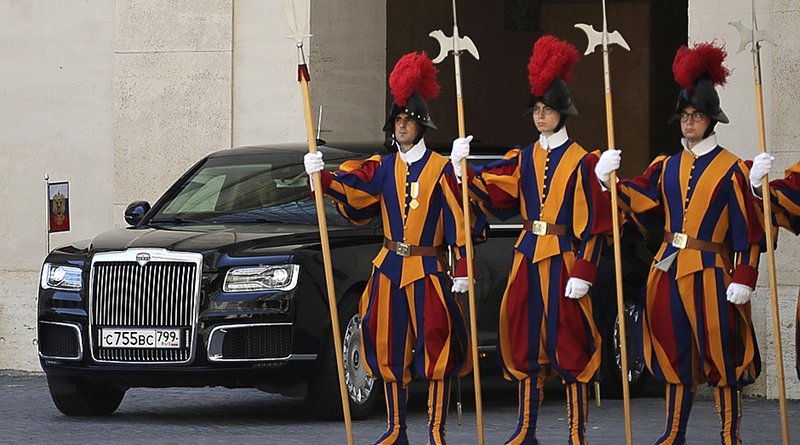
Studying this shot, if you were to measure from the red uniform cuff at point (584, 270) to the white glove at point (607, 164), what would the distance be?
434 mm

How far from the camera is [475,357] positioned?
377 inches

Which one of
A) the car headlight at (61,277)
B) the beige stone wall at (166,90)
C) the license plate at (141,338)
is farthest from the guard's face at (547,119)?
the beige stone wall at (166,90)

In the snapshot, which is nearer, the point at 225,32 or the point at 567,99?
the point at 567,99

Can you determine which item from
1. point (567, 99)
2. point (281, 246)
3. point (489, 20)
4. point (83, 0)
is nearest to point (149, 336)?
point (281, 246)

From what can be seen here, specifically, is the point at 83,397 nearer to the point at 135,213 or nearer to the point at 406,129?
the point at 135,213

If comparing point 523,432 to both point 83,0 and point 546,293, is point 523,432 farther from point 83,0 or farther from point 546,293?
point 83,0

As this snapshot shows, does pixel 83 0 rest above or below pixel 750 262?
above

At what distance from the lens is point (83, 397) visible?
12102 mm

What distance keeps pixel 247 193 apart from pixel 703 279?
155 inches

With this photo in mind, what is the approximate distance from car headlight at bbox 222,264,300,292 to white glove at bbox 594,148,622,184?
255 centimetres

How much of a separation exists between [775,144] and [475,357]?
4.89 meters

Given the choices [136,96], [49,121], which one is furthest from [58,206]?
[136,96]

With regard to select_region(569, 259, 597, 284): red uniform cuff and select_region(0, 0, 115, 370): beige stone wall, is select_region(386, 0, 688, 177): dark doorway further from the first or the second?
select_region(569, 259, 597, 284): red uniform cuff

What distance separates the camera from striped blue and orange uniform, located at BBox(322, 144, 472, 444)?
9617 mm
